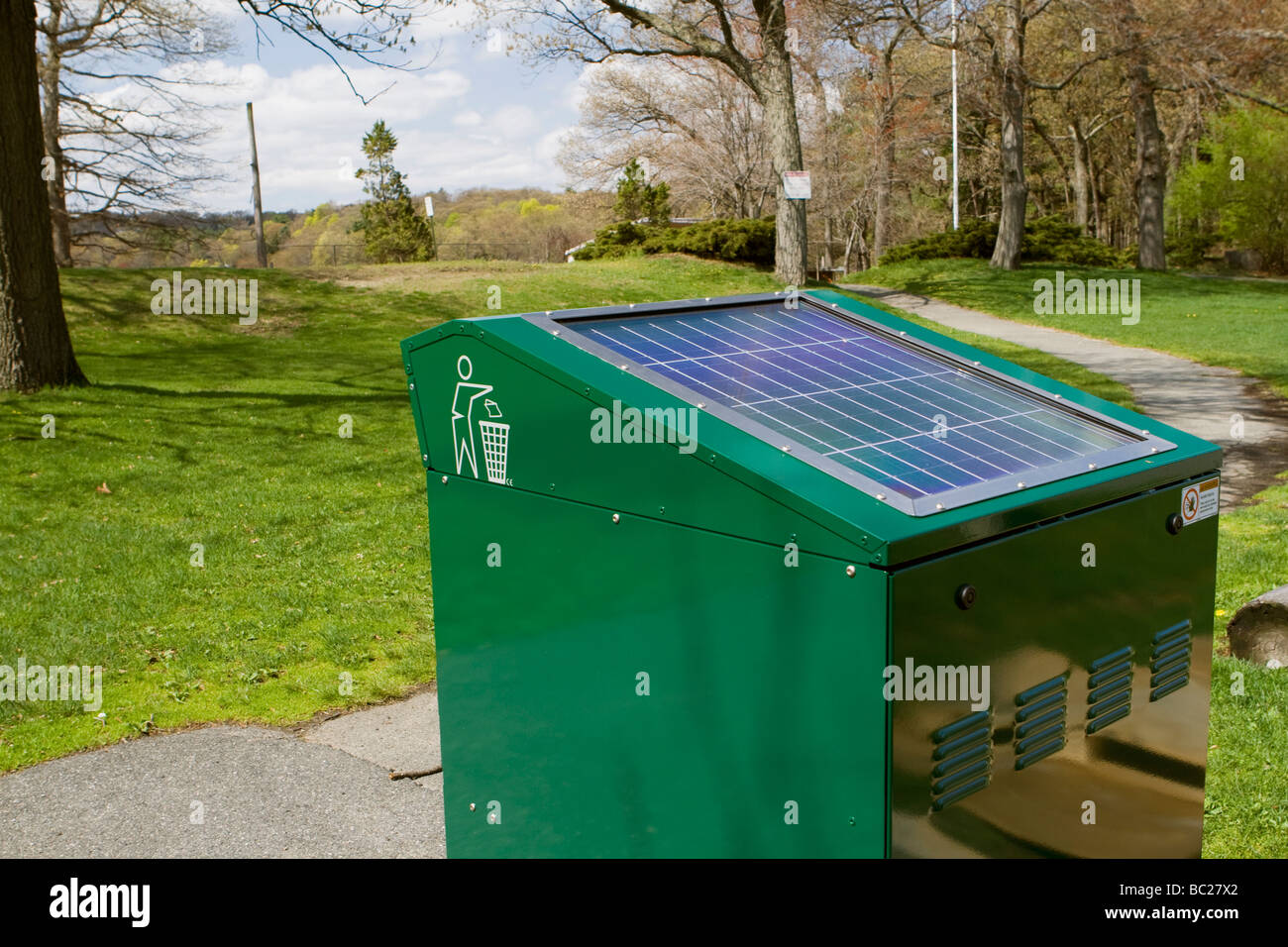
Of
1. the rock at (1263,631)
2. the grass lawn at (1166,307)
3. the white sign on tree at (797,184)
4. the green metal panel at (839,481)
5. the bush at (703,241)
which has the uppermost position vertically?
the white sign on tree at (797,184)

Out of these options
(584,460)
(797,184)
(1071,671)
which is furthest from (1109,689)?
(797,184)

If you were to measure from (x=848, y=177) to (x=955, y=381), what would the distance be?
157 feet

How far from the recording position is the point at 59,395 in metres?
11.6

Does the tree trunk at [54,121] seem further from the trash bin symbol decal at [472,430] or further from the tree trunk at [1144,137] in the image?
the trash bin symbol decal at [472,430]

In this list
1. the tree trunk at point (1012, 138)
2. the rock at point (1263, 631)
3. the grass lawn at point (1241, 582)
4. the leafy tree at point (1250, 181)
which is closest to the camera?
the grass lawn at point (1241, 582)

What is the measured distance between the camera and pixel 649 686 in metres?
2.53

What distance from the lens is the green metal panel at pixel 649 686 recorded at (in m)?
2.20

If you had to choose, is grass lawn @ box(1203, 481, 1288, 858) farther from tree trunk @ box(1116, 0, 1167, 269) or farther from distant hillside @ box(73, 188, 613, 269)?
tree trunk @ box(1116, 0, 1167, 269)

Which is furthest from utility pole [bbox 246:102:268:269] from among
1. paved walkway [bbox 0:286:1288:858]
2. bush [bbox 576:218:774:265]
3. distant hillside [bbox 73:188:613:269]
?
paved walkway [bbox 0:286:1288:858]

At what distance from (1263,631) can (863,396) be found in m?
3.44

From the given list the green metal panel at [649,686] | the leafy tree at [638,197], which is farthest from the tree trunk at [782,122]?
the green metal panel at [649,686]

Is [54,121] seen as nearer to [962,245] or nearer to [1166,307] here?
[962,245]

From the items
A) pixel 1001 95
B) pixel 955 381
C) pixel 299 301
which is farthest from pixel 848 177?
pixel 955 381

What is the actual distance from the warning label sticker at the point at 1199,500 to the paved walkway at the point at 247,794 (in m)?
2.56
